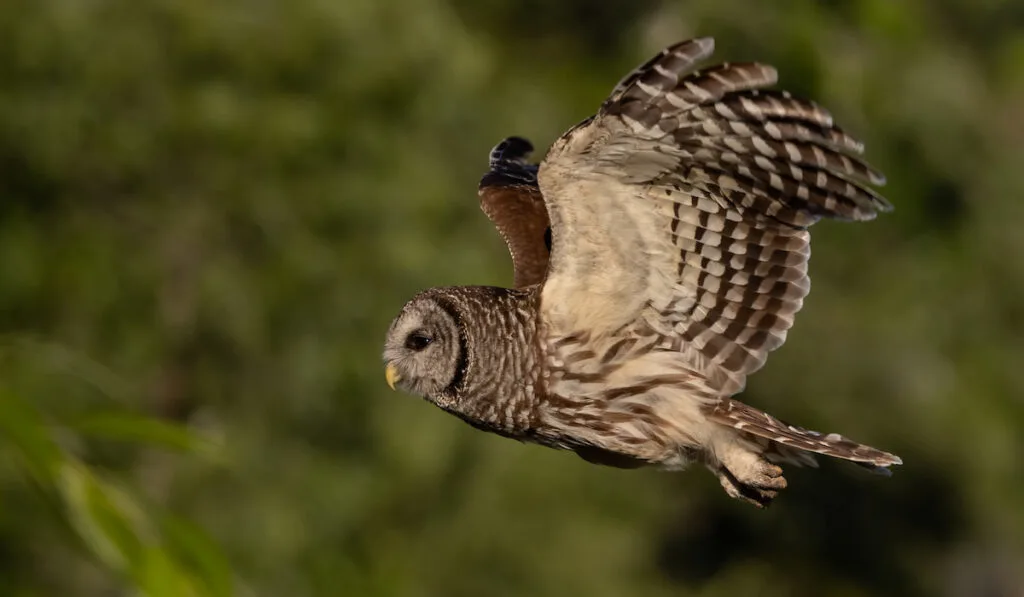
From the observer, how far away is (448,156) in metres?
11.5

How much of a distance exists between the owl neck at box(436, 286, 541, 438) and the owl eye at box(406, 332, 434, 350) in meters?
0.14

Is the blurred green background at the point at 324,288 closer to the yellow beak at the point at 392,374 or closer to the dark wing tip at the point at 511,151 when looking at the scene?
the dark wing tip at the point at 511,151

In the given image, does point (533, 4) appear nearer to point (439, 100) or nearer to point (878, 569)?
point (439, 100)

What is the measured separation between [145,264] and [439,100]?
2694 millimetres

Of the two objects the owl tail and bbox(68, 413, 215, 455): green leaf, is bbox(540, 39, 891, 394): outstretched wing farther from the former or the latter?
bbox(68, 413, 215, 455): green leaf

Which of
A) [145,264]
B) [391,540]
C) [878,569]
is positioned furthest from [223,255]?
[878,569]

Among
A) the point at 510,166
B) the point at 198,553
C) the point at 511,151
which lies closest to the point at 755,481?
the point at 510,166

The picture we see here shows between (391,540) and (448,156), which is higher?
(448,156)

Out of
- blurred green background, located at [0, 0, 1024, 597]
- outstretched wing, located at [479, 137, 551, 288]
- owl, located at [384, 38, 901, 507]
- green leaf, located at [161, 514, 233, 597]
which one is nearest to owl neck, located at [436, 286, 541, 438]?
owl, located at [384, 38, 901, 507]

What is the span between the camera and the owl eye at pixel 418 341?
12.3 ft

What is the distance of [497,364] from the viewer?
359 cm

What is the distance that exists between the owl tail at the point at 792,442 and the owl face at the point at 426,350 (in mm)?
739

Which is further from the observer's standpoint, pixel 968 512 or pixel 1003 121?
pixel 1003 121

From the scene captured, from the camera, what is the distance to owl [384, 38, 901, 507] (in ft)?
10.6
